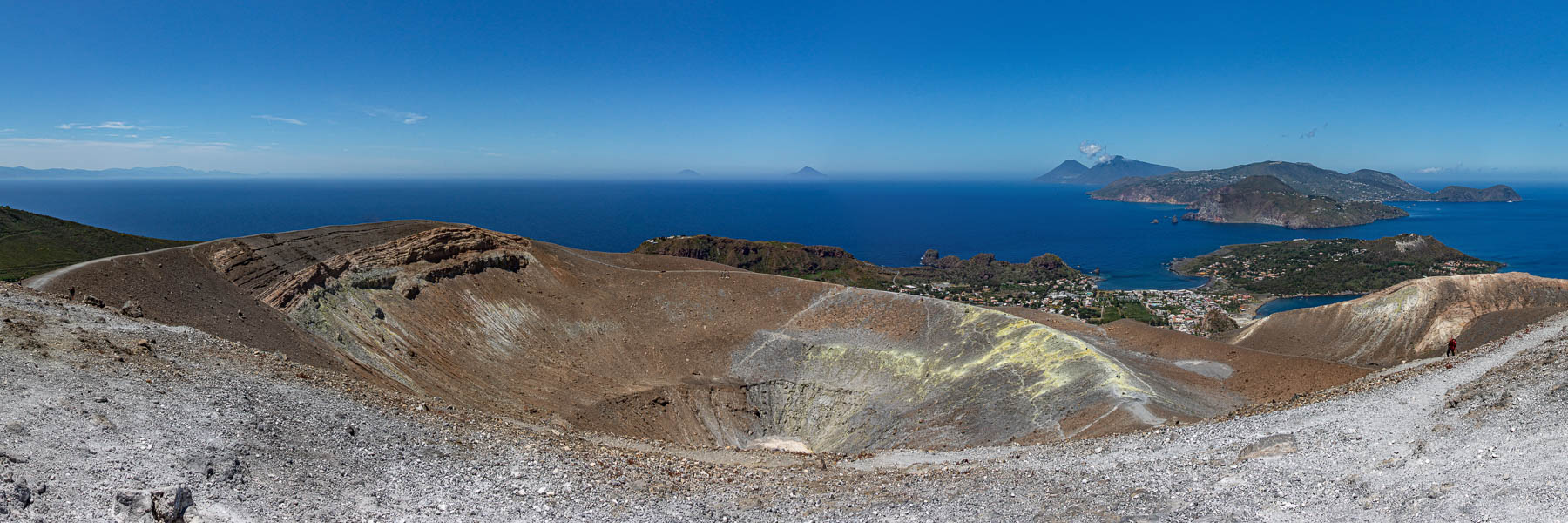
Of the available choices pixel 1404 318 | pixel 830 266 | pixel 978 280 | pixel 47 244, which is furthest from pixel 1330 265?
pixel 47 244

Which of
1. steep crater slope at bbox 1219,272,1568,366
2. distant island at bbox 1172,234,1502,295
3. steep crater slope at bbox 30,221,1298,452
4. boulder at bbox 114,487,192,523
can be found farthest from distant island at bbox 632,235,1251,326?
boulder at bbox 114,487,192,523

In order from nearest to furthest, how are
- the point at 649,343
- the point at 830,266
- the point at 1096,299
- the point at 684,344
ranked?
the point at 649,343
the point at 684,344
the point at 1096,299
the point at 830,266

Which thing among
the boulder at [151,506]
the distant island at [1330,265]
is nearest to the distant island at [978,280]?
Result: the distant island at [1330,265]

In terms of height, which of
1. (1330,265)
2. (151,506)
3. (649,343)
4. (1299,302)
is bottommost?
(1299,302)

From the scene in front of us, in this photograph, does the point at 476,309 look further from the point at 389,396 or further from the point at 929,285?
the point at 929,285

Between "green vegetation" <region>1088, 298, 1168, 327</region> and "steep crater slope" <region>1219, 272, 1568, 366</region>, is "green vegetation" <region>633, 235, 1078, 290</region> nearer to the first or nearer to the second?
"green vegetation" <region>1088, 298, 1168, 327</region>

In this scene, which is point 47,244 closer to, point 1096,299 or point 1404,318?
point 1404,318

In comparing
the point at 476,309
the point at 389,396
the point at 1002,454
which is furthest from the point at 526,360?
the point at 1002,454
